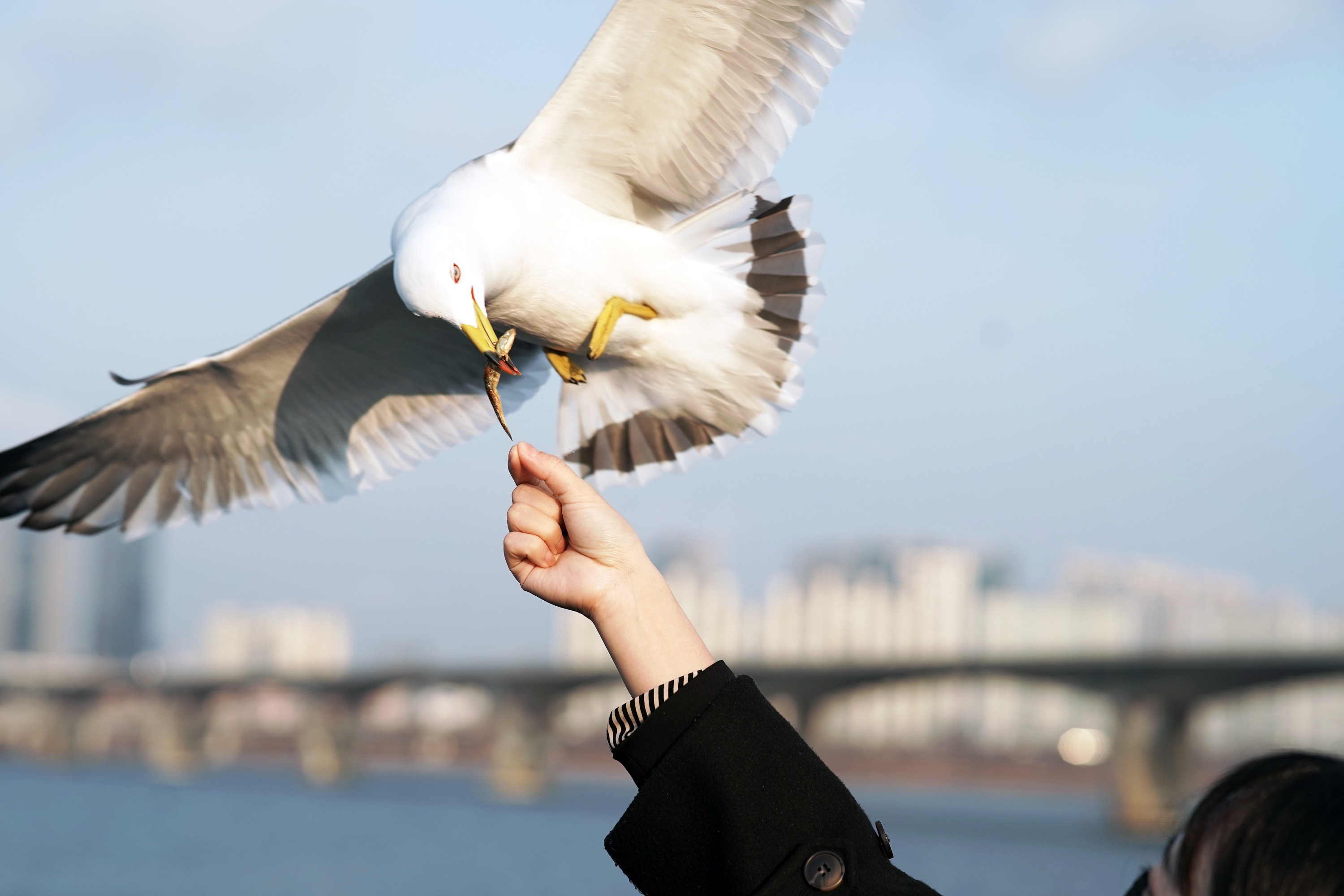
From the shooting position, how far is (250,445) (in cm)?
484

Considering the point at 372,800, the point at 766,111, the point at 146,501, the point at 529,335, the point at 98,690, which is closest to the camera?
the point at 529,335

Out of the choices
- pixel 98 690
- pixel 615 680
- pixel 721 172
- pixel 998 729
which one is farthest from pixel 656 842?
pixel 998 729

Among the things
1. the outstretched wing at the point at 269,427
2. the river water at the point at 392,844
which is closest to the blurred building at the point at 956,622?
the river water at the point at 392,844

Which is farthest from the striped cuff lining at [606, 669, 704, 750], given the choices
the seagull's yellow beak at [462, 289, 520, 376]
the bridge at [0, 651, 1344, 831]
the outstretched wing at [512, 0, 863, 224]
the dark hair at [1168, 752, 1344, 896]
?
the bridge at [0, 651, 1344, 831]

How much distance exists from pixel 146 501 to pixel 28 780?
87493 mm

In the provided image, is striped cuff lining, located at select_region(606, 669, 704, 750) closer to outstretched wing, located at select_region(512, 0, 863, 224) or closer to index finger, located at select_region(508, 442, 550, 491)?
index finger, located at select_region(508, 442, 550, 491)

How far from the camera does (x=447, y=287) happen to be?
301 cm

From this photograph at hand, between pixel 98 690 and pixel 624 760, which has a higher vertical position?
pixel 624 760

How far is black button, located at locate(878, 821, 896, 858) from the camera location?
1.42 m

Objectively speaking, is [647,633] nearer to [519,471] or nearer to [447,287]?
[519,471]

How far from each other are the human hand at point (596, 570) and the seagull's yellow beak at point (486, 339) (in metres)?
1.12

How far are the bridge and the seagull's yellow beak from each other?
2553 centimetres

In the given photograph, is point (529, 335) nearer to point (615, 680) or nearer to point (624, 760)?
point (624, 760)

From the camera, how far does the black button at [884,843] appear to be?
1.42 m
